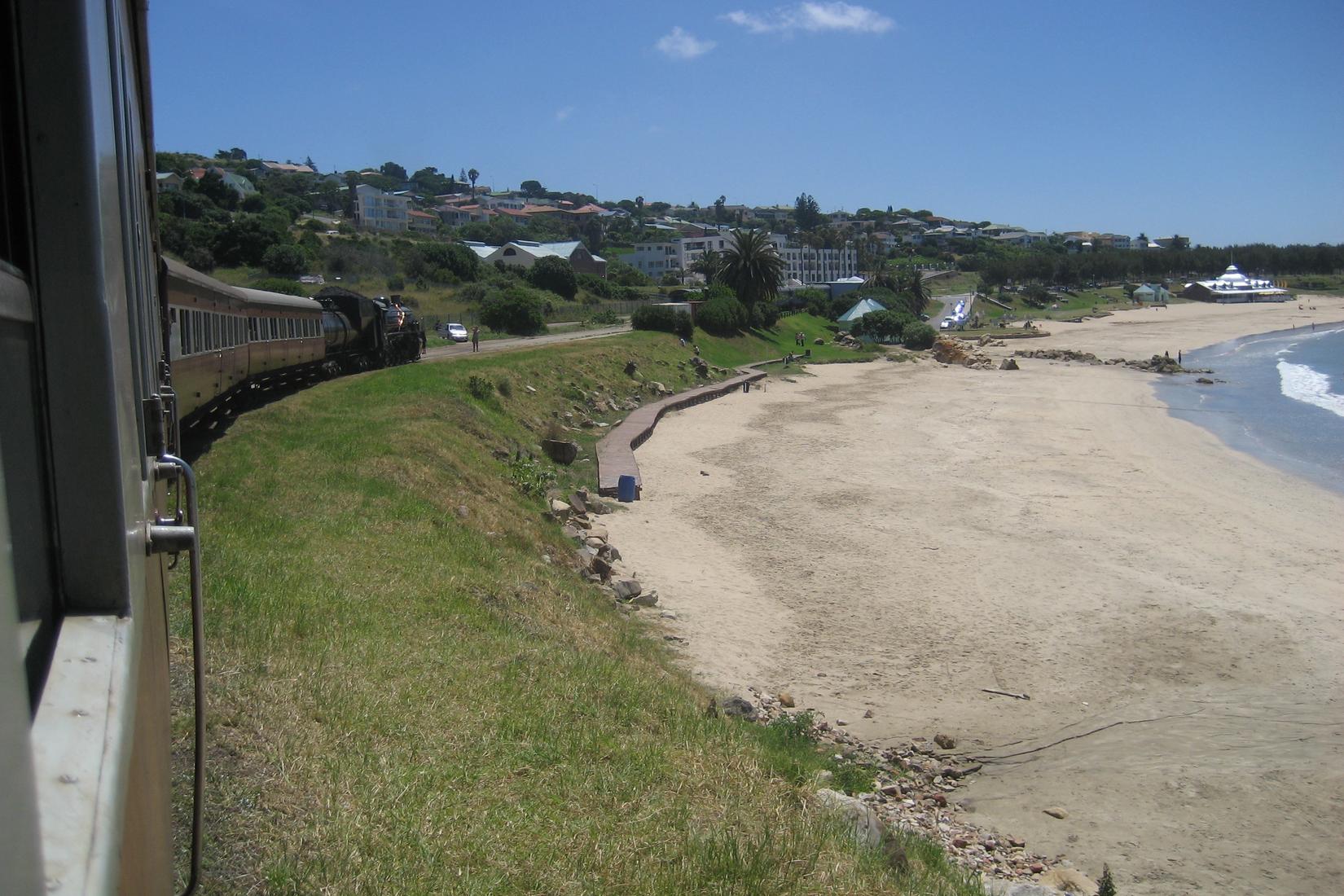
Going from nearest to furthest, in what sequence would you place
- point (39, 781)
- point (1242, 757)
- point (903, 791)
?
point (39, 781)
point (903, 791)
point (1242, 757)

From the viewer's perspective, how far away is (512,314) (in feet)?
170

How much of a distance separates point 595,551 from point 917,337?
60343mm

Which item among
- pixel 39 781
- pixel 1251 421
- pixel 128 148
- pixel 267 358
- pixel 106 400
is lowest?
pixel 1251 421

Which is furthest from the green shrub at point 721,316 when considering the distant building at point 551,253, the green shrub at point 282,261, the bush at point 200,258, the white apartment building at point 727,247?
the white apartment building at point 727,247

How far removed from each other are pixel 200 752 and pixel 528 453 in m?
19.3

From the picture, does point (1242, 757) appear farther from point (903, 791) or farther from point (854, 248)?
point (854, 248)

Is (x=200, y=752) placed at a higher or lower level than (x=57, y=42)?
lower

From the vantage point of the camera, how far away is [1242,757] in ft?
35.5

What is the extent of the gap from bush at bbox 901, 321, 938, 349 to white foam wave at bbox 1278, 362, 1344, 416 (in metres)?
21.8

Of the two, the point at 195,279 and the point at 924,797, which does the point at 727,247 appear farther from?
the point at 924,797

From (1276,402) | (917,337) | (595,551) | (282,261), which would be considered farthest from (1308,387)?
(282,261)

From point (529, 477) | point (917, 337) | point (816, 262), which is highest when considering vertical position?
point (816, 262)

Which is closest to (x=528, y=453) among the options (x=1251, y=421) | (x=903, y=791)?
(x=903, y=791)

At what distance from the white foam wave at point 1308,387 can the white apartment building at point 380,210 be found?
305 ft
